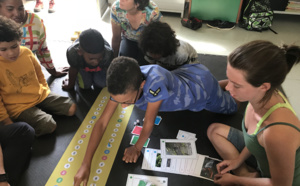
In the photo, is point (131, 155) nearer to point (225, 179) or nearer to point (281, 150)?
point (225, 179)

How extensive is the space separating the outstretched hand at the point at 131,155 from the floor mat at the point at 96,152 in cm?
11

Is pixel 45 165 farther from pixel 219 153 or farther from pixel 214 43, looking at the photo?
pixel 214 43

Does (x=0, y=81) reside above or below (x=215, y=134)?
above

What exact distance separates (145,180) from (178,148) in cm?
35

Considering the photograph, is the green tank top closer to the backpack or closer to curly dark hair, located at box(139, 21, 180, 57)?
curly dark hair, located at box(139, 21, 180, 57)

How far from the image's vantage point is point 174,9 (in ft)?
12.3

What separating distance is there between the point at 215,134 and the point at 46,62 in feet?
5.51

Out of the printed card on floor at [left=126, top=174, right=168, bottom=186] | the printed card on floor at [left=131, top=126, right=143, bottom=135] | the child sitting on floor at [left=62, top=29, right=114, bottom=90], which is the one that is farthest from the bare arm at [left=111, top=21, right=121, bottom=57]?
the printed card on floor at [left=126, top=174, right=168, bottom=186]

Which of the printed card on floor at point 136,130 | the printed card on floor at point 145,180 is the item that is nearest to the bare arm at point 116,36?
the printed card on floor at point 136,130

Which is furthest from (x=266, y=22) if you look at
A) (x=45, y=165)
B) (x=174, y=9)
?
(x=45, y=165)

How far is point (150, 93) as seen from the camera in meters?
1.37

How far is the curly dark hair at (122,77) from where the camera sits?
A: 47.5 inches

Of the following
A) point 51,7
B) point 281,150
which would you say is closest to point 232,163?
point 281,150

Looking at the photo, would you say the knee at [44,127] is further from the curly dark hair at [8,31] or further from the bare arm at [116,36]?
the bare arm at [116,36]
